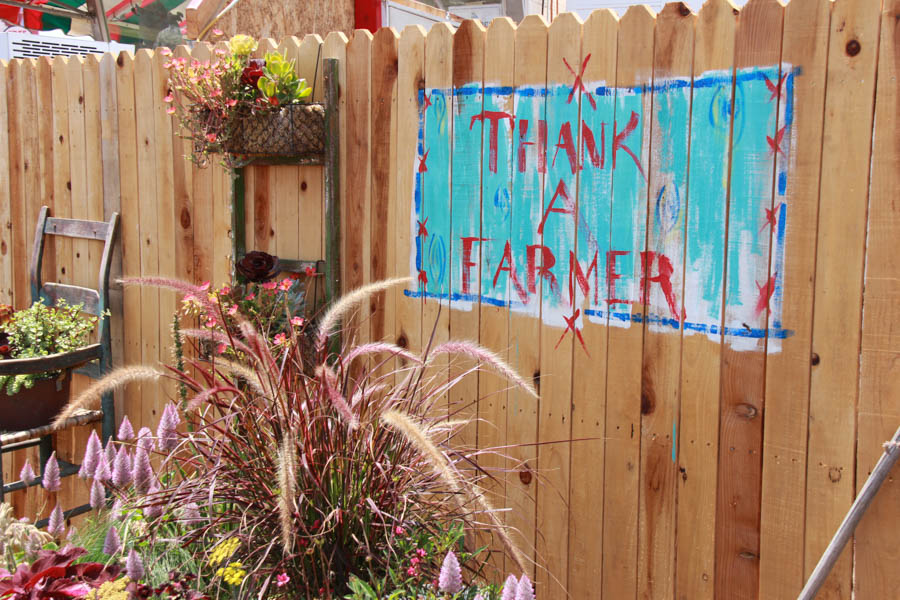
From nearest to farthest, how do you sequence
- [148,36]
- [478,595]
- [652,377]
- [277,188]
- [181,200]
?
[478,595] < [652,377] < [277,188] < [181,200] < [148,36]

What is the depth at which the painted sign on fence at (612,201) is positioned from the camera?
2213 mm

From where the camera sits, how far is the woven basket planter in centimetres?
291

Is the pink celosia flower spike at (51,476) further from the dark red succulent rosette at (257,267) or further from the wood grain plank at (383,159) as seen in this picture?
the wood grain plank at (383,159)

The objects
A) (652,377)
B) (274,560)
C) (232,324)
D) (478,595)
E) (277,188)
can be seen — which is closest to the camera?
(478,595)

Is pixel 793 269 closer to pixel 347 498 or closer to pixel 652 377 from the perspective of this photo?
pixel 652 377

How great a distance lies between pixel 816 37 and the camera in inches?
83.0

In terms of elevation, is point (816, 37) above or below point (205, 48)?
below

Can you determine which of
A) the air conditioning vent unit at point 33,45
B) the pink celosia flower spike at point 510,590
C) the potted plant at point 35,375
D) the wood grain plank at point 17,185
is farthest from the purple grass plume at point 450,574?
the air conditioning vent unit at point 33,45

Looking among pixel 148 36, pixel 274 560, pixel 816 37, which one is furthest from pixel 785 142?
pixel 148 36

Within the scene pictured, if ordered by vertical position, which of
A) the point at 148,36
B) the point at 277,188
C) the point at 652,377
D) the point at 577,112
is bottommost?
the point at 652,377

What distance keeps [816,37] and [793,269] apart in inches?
23.7

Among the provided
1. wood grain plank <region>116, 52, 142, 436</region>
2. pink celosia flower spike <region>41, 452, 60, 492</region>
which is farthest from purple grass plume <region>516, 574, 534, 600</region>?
wood grain plank <region>116, 52, 142, 436</region>

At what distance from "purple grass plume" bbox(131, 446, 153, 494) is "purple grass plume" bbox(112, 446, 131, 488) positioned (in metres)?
0.03

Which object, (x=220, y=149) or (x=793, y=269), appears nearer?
(x=793, y=269)
